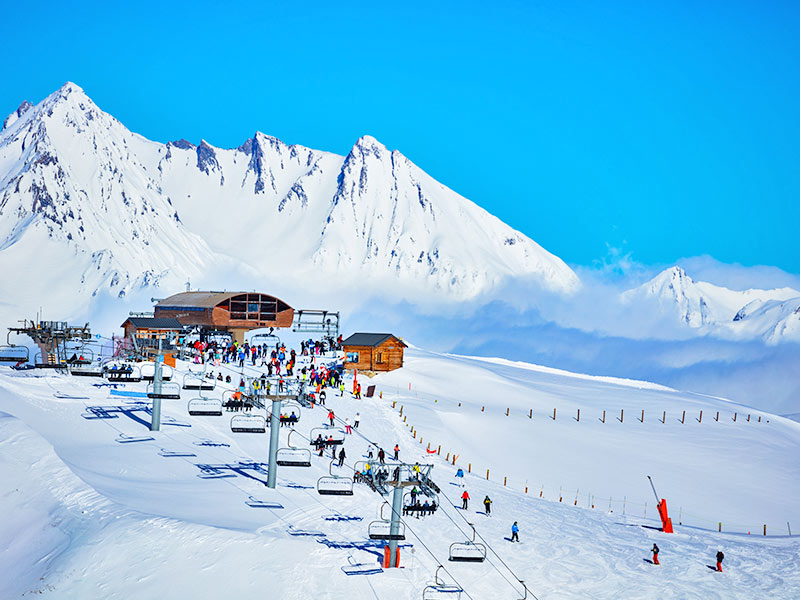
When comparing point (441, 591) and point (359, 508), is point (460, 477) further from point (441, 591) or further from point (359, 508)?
point (441, 591)

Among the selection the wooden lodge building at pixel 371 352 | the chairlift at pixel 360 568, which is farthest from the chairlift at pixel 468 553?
the wooden lodge building at pixel 371 352

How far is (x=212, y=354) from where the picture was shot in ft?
196

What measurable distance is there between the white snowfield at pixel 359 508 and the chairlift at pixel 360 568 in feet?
0.86

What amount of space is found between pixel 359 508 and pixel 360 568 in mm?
6438

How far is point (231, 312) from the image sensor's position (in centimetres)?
7819

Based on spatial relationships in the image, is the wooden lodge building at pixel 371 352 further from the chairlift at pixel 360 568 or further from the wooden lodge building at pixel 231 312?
the chairlift at pixel 360 568

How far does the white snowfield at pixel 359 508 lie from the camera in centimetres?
2459

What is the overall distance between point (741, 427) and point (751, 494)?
1582cm

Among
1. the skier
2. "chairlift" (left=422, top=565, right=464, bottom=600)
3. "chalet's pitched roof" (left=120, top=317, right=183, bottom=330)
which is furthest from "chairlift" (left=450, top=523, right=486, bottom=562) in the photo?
"chalet's pitched roof" (left=120, top=317, right=183, bottom=330)

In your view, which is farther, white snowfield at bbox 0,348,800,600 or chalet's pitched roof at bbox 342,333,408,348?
chalet's pitched roof at bbox 342,333,408,348

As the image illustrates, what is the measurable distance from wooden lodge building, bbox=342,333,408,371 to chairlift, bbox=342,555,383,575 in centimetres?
3957

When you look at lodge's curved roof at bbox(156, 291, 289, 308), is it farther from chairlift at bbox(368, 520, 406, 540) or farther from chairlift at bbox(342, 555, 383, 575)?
chairlift at bbox(342, 555, 383, 575)

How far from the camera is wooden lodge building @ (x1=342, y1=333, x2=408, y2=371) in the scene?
6644 centimetres

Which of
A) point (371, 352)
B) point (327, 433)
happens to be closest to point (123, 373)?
point (327, 433)
